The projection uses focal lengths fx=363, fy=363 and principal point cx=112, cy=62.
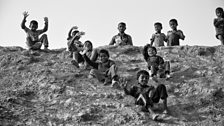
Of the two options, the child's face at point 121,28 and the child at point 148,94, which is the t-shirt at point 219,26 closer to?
the child's face at point 121,28

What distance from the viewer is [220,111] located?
1114cm

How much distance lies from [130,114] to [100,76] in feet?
8.94

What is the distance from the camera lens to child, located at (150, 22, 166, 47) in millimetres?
17453

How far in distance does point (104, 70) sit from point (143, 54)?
1.69 metres

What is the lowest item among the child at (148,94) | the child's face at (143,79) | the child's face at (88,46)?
the child at (148,94)

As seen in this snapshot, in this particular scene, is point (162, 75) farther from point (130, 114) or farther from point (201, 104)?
point (130, 114)

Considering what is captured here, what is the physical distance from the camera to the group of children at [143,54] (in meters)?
11.3

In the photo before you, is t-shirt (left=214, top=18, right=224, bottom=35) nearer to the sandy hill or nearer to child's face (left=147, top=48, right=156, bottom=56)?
the sandy hill

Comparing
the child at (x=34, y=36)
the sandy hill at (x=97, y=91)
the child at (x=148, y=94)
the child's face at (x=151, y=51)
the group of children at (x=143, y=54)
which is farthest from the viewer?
the child at (x=34, y=36)

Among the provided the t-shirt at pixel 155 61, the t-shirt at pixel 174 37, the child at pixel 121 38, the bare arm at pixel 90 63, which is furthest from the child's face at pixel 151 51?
the t-shirt at pixel 174 37

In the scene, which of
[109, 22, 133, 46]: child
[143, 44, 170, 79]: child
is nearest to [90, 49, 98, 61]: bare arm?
[143, 44, 170, 79]: child

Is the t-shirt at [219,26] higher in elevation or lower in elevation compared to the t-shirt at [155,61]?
higher

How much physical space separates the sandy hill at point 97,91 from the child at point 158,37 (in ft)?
4.05

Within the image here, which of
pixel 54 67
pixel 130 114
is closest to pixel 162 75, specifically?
pixel 130 114
